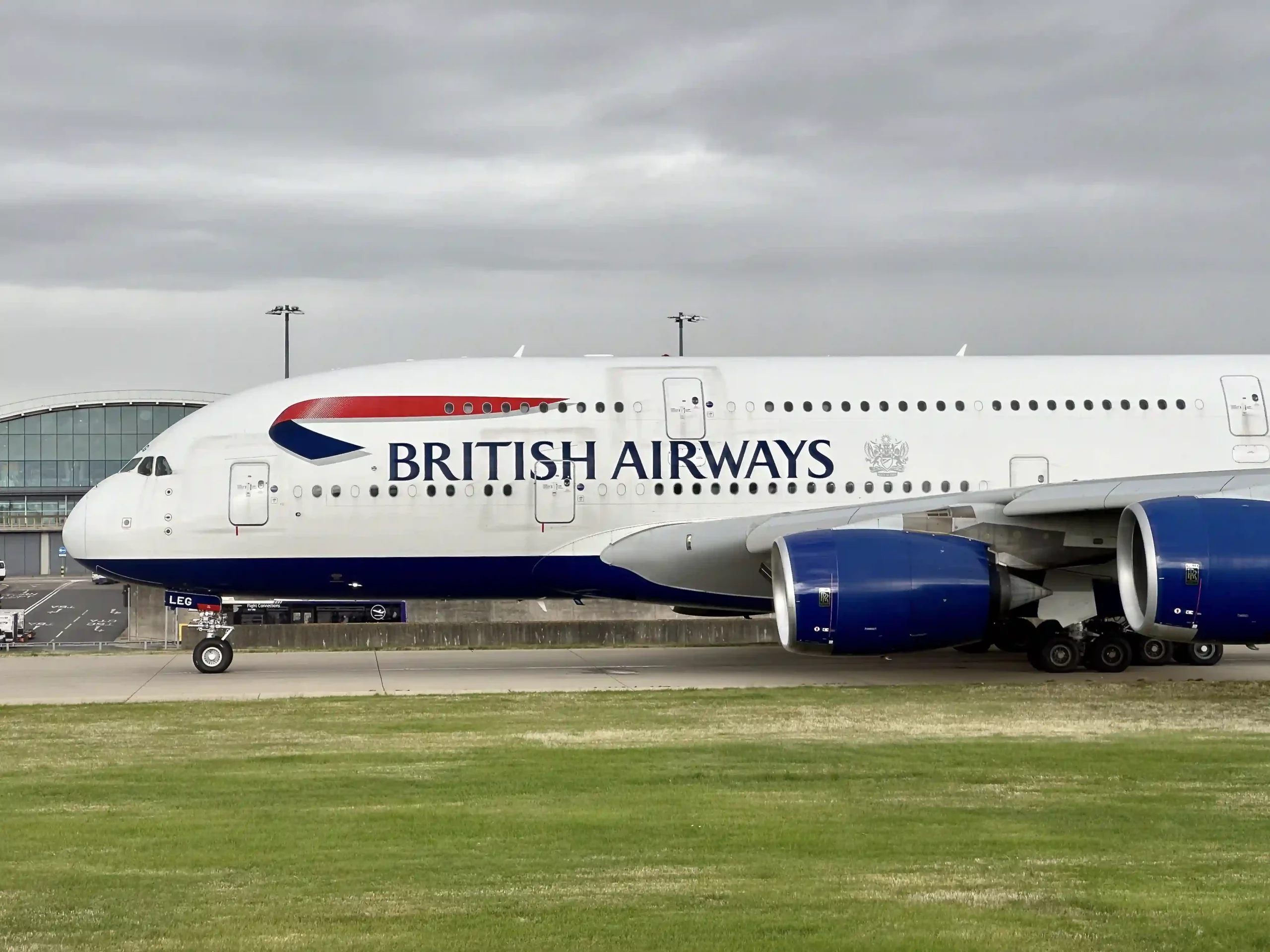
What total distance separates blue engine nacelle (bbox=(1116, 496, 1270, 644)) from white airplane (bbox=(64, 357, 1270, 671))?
2.30 meters

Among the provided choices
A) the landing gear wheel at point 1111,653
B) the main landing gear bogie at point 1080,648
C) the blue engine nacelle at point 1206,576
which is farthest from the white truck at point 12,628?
the blue engine nacelle at point 1206,576

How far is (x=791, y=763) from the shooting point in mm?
11102

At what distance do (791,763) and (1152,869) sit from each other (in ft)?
12.5

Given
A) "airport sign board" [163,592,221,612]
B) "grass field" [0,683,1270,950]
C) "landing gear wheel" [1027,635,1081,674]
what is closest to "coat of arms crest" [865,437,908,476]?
"landing gear wheel" [1027,635,1081,674]

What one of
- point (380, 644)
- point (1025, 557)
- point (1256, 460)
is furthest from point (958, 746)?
point (380, 644)

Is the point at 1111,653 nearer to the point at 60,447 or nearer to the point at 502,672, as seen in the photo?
the point at 502,672

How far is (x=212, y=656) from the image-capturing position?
19.5 m

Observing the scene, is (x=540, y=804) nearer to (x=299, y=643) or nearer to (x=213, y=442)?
(x=213, y=442)

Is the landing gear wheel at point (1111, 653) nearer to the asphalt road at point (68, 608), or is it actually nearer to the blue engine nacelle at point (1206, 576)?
the blue engine nacelle at point (1206, 576)

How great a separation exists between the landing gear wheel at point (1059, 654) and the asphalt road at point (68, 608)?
4267 centimetres

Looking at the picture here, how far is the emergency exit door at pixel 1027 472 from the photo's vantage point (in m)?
19.0

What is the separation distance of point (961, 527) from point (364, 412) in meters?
7.65

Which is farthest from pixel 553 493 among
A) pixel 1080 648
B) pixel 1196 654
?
pixel 1196 654

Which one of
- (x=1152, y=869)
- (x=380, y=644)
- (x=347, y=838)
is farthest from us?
(x=380, y=644)
